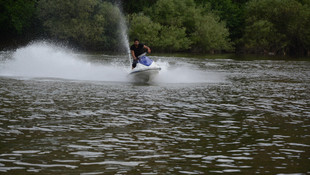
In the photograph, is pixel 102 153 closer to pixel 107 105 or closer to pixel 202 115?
pixel 202 115

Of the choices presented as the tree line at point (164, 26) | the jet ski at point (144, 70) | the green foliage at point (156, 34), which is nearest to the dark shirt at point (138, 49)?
the jet ski at point (144, 70)

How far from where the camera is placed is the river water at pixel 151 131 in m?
7.85

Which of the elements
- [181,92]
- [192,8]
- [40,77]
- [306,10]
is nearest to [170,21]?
[192,8]

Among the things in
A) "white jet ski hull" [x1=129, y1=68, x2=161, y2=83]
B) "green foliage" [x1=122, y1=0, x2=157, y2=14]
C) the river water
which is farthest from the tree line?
the river water

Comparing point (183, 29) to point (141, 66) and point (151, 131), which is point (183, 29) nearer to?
point (141, 66)

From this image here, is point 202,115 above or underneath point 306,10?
underneath

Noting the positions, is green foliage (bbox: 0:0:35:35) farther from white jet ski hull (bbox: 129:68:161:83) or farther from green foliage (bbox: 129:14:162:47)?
white jet ski hull (bbox: 129:68:161:83)

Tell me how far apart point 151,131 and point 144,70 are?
13.3m

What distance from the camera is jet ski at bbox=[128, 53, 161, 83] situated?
24000 mm

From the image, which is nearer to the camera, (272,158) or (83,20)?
(272,158)

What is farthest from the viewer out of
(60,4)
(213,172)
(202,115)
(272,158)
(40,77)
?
(60,4)

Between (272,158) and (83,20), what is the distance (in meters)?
75.9

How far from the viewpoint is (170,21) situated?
84438 mm

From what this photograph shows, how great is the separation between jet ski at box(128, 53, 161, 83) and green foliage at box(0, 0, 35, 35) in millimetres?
68138
